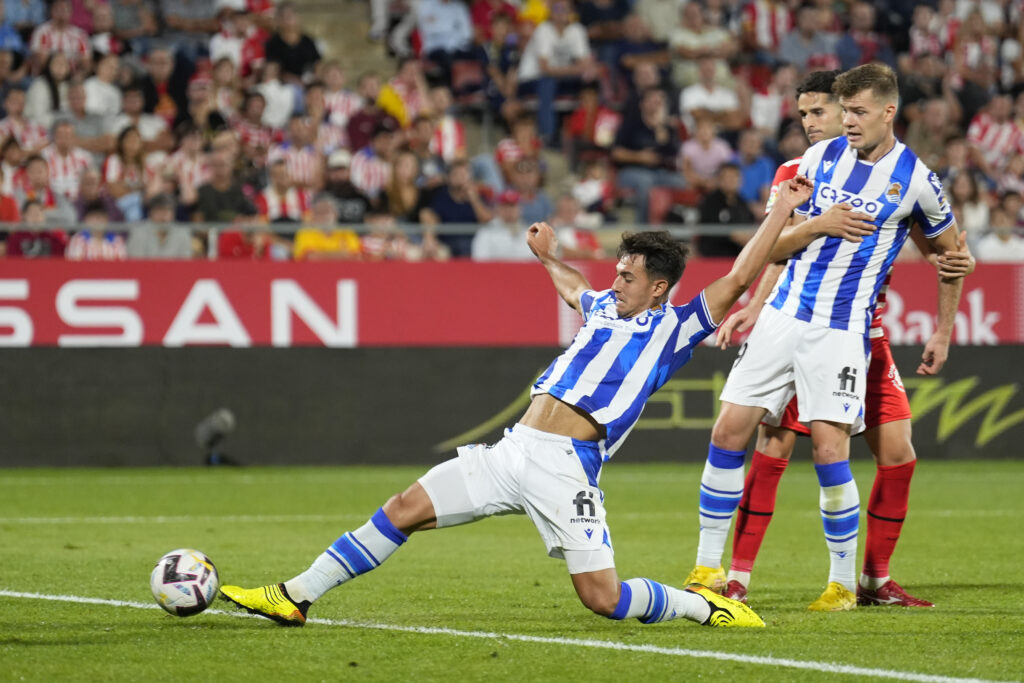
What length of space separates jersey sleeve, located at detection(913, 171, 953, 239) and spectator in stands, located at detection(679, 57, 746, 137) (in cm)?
1153

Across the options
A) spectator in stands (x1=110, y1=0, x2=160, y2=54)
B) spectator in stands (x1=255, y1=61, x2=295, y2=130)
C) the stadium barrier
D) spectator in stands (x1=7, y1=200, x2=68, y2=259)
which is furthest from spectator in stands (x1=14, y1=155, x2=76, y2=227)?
spectator in stands (x1=110, y1=0, x2=160, y2=54)

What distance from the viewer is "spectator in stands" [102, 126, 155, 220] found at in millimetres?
15305

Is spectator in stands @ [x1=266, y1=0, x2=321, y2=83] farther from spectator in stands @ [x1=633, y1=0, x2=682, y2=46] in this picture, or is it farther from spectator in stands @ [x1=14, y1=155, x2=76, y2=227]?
spectator in stands @ [x1=633, y1=0, x2=682, y2=46]

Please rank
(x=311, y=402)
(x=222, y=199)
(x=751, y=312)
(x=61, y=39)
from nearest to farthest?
(x=751, y=312), (x=311, y=402), (x=222, y=199), (x=61, y=39)

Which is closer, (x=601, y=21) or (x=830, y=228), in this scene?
(x=830, y=228)

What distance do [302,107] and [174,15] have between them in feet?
7.06

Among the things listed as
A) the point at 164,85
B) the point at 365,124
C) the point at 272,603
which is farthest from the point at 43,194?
the point at 272,603

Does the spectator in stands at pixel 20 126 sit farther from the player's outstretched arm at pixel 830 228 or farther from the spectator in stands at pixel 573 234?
the player's outstretched arm at pixel 830 228

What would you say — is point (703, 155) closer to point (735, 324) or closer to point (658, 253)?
point (735, 324)

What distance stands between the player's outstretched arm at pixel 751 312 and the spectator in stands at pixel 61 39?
11668 millimetres

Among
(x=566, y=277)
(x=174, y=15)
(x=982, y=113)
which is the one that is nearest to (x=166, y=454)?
(x=174, y=15)

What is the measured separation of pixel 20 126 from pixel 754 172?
26.0 ft

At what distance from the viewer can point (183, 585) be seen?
5734 mm

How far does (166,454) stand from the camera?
13.7 meters
